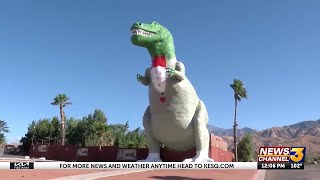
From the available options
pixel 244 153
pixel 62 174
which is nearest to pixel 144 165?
pixel 62 174

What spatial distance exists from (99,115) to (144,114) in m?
81.8

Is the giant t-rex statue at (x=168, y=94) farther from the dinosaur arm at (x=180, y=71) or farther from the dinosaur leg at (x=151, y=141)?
the dinosaur leg at (x=151, y=141)

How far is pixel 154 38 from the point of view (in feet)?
83.1

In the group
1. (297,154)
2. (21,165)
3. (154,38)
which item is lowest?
(21,165)

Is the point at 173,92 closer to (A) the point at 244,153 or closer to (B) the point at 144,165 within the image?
(B) the point at 144,165

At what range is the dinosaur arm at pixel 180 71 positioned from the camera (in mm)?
25111

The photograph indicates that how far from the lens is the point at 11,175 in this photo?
54.9 feet

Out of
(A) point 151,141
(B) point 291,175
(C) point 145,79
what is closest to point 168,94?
(C) point 145,79

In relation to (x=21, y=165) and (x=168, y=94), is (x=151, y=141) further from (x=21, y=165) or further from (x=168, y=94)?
(x=21, y=165)

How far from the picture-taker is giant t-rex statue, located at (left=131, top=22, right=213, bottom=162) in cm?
2525

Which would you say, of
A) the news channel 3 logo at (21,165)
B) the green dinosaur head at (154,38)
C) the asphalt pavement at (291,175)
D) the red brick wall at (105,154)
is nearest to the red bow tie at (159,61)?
the green dinosaur head at (154,38)

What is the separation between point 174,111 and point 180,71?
2530 mm

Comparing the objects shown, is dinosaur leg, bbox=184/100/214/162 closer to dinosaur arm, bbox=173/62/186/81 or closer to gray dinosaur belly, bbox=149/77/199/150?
gray dinosaur belly, bbox=149/77/199/150

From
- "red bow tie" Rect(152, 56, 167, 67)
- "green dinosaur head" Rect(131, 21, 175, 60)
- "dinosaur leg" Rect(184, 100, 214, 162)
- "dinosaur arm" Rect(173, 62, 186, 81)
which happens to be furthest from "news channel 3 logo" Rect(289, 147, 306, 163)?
"green dinosaur head" Rect(131, 21, 175, 60)
